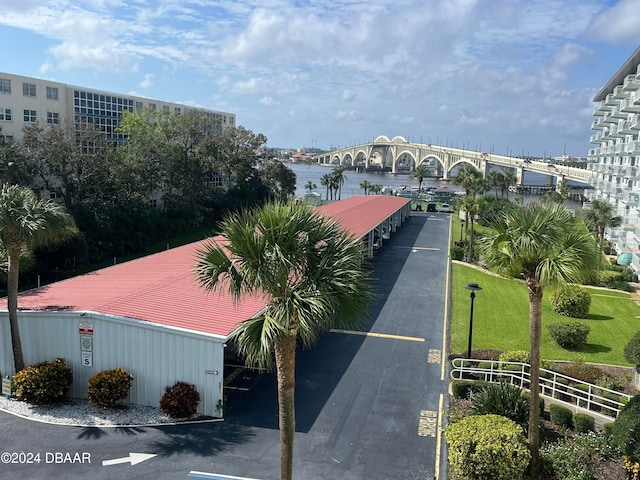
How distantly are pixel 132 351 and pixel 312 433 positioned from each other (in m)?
6.56

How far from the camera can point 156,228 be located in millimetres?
50625

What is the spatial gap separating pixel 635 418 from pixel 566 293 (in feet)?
60.2

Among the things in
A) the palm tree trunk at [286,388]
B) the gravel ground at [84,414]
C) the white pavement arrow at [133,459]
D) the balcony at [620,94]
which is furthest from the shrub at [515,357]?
the balcony at [620,94]

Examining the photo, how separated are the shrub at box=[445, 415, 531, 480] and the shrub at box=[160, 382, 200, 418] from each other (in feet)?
26.5

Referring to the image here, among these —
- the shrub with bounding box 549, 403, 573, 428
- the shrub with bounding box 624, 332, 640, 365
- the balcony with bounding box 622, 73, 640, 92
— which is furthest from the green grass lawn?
the balcony with bounding box 622, 73, 640, 92

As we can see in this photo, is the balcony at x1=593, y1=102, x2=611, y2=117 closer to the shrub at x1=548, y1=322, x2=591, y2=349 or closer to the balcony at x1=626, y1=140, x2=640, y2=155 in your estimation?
the balcony at x1=626, y1=140, x2=640, y2=155

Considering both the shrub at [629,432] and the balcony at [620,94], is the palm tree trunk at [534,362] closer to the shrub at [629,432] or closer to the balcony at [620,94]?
the shrub at [629,432]

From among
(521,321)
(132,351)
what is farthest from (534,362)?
(521,321)

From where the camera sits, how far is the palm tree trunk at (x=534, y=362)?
516 inches

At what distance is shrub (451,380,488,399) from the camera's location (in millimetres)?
18953

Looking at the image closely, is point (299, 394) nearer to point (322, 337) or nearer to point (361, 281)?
point (322, 337)

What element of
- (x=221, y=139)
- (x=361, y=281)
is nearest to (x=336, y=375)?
(x=361, y=281)

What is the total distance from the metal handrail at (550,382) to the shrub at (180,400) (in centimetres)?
969

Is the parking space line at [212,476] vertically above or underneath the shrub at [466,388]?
underneath
